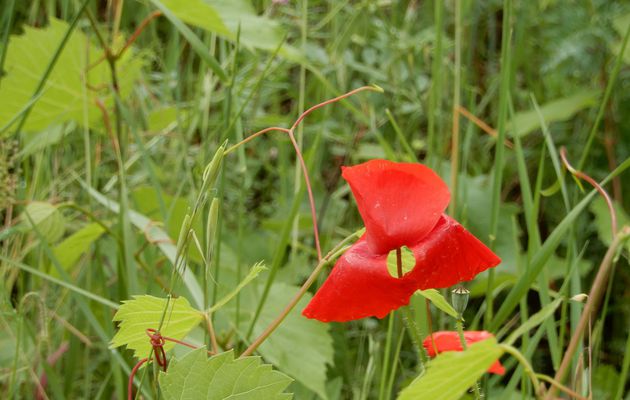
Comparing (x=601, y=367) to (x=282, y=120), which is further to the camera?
(x=282, y=120)

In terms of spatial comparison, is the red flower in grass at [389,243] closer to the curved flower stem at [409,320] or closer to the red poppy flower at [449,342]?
the curved flower stem at [409,320]

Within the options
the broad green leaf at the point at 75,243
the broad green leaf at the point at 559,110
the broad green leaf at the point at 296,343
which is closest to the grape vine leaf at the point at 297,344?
the broad green leaf at the point at 296,343

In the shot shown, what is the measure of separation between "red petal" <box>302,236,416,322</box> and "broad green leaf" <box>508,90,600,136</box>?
1.15m

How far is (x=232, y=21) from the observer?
46.8 inches

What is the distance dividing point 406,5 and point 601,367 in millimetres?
1101

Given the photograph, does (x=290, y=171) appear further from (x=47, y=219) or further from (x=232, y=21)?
(x=47, y=219)

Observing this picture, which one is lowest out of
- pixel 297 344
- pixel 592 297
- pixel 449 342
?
pixel 297 344

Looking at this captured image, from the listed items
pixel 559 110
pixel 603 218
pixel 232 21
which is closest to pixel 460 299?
pixel 232 21

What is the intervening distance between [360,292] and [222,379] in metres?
0.12

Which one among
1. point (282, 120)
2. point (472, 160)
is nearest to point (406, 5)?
point (472, 160)

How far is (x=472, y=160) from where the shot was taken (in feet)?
5.81

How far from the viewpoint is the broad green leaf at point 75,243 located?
1.01 m

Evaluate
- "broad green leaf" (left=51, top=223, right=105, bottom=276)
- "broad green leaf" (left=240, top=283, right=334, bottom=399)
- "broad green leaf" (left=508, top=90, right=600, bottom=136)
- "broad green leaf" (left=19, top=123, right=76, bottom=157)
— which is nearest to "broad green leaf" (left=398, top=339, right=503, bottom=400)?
"broad green leaf" (left=240, top=283, right=334, bottom=399)

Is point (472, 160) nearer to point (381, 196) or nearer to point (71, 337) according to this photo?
point (71, 337)
